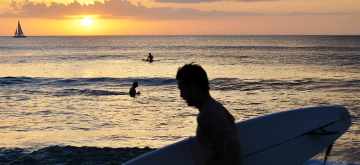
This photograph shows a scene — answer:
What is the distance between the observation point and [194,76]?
3725 mm

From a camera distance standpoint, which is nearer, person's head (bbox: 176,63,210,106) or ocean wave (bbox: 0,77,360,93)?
person's head (bbox: 176,63,210,106)

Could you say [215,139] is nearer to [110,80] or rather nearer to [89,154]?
[89,154]

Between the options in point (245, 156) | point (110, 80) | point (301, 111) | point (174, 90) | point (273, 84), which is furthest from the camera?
point (110, 80)

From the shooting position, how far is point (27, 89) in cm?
2855

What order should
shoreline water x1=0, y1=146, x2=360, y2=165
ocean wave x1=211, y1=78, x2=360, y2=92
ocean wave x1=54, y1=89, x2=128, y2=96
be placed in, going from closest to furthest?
shoreline water x1=0, y1=146, x2=360, y2=165, ocean wave x1=54, y1=89, x2=128, y2=96, ocean wave x1=211, y1=78, x2=360, y2=92

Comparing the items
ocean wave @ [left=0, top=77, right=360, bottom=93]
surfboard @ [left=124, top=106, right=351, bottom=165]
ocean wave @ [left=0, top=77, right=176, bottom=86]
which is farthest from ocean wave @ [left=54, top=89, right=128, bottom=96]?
surfboard @ [left=124, top=106, right=351, bottom=165]

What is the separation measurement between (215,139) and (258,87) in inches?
990

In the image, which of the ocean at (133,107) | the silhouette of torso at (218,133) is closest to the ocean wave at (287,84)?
the ocean at (133,107)

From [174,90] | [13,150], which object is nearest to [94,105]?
[174,90]

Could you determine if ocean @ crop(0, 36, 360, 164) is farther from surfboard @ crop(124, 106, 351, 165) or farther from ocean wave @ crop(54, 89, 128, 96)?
surfboard @ crop(124, 106, 351, 165)

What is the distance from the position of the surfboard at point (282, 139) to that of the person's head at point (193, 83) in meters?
1.75

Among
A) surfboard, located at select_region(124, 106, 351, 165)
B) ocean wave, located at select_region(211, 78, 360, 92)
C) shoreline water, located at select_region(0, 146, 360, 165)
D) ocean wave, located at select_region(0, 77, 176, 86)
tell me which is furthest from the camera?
ocean wave, located at select_region(0, 77, 176, 86)

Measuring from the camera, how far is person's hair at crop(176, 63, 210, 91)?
3.73 metres

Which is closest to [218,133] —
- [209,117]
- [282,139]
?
[209,117]
